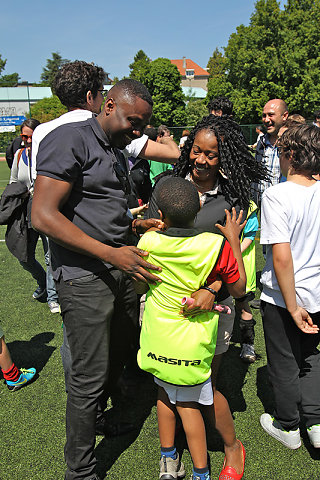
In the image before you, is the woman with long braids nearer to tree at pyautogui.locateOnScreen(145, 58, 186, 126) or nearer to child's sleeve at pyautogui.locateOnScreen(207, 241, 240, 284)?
child's sleeve at pyautogui.locateOnScreen(207, 241, 240, 284)

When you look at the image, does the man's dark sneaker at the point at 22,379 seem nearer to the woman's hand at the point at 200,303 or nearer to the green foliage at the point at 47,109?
the woman's hand at the point at 200,303

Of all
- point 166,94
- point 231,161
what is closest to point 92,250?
point 231,161

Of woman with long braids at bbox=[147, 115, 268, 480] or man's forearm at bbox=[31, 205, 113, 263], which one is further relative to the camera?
woman with long braids at bbox=[147, 115, 268, 480]

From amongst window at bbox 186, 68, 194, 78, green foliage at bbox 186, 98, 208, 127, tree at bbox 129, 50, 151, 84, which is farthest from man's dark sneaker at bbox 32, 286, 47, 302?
window at bbox 186, 68, 194, 78

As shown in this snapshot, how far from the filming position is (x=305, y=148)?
234 cm

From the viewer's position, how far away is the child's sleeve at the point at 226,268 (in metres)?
2.03

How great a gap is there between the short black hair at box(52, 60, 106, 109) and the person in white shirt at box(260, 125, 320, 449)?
4.76 feet

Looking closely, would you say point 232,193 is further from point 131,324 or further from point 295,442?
point 295,442

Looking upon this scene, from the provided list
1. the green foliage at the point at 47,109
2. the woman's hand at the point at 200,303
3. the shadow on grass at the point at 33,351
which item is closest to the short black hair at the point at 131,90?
the woman's hand at the point at 200,303

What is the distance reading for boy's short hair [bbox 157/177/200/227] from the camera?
1.99 metres

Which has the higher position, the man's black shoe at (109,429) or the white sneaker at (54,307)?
the man's black shoe at (109,429)

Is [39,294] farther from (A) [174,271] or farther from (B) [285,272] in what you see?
(B) [285,272]

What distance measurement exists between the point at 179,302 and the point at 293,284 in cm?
78

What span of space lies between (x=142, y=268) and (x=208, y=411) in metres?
0.95
